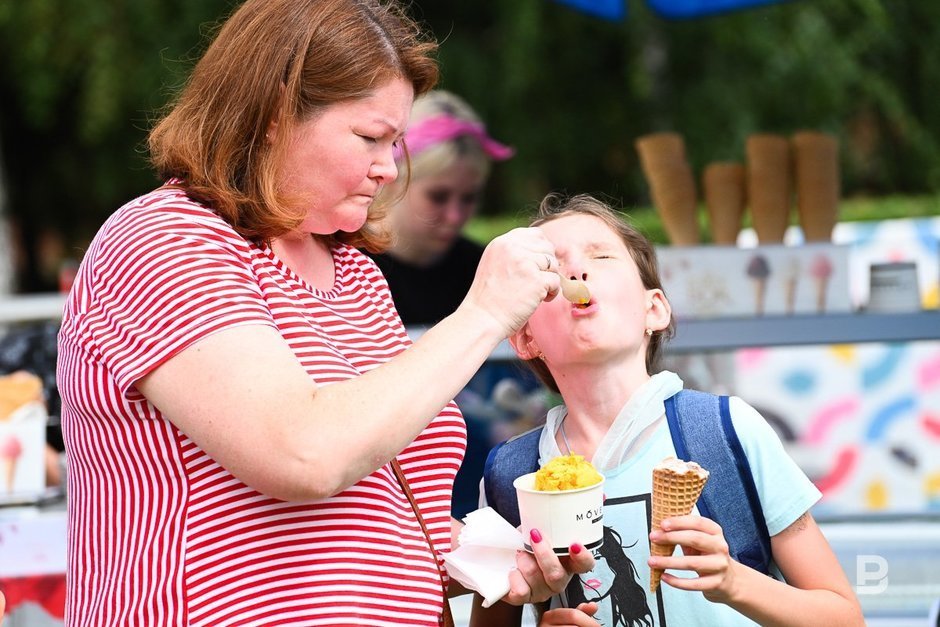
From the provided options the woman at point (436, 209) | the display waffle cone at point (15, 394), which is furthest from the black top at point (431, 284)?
the display waffle cone at point (15, 394)

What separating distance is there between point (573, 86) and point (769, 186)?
7968mm

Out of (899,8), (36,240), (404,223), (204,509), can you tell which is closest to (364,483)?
(204,509)

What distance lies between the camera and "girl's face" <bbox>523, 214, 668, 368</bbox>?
1.78m

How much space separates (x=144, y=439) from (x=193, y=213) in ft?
0.96

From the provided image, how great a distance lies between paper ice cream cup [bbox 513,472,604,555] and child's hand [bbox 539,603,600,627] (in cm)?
13

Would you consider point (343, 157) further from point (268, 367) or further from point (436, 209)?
point (436, 209)

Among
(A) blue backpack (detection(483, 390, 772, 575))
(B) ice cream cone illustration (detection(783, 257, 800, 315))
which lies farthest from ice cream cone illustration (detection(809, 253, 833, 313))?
(A) blue backpack (detection(483, 390, 772, 575))

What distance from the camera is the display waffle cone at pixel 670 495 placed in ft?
4.80

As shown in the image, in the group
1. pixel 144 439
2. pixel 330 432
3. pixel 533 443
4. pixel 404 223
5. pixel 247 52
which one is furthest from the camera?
pixel 404 223

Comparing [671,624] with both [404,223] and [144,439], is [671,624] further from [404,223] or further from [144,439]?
[404,223]

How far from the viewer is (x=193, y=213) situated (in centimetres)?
138

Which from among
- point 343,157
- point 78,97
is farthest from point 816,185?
point 78,97

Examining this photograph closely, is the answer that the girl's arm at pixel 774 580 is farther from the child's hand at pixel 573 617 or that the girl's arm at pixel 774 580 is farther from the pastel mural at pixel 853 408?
the pastel mural at pixel 853 408

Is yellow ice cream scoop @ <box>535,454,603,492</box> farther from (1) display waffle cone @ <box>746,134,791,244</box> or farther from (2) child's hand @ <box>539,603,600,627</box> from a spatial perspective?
(1) display waffle cone @ <box>746,134,791,244</box>
